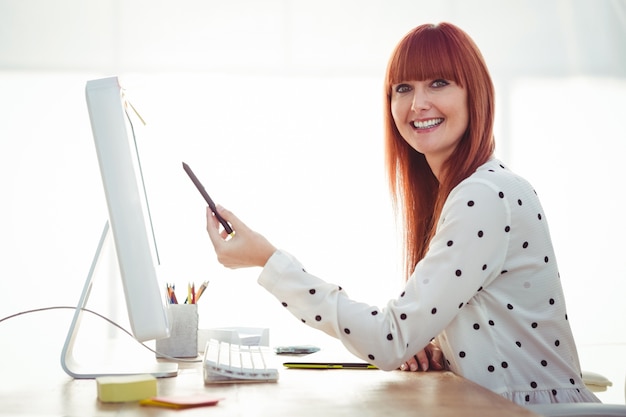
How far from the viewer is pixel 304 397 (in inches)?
41.8

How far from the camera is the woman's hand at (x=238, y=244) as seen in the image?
1275mm

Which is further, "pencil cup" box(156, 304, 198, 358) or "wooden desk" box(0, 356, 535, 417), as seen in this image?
"pencil cup" box(156, 304, 198, 358)

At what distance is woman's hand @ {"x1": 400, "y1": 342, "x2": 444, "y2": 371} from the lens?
4.61ft

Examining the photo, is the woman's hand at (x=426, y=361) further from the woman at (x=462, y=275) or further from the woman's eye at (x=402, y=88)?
the woman's eye at (x=402, y=88)

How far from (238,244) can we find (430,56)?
528mm

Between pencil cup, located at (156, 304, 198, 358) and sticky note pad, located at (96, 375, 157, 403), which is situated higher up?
sticky note pad, located at (96, 375, 157, 403)

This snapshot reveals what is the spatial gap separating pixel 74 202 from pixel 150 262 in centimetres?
258

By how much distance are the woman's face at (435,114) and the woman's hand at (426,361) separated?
0.37 m

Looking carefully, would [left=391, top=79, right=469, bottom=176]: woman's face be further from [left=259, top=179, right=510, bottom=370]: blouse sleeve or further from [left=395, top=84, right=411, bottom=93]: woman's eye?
[left=259, top=179, right=510, bottom=370]: blouse sleeve

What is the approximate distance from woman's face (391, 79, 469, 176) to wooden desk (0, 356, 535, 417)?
454 millimetres

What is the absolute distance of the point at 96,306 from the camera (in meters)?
3.42

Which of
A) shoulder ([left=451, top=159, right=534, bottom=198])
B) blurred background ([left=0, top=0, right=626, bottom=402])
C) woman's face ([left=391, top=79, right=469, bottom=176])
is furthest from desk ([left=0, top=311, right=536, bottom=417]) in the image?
blurred background ([left=0, top=0, right=626, bottom=402])

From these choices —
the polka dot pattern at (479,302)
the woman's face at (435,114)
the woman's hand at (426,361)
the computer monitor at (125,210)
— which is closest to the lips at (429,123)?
the woman's face at (435,114)

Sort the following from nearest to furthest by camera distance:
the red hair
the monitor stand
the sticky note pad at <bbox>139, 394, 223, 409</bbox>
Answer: the sticky note pad at <bbox>139, 394, 223, 409</bbox> → the monitor stand → the red hair
